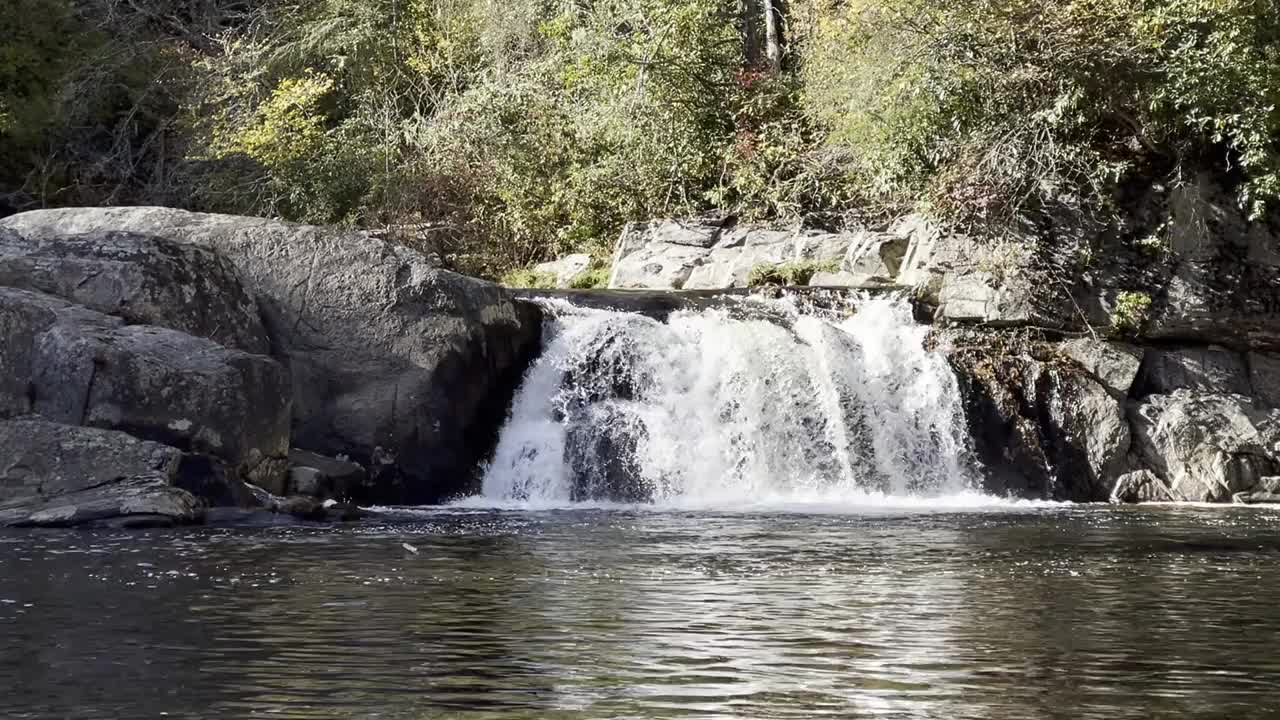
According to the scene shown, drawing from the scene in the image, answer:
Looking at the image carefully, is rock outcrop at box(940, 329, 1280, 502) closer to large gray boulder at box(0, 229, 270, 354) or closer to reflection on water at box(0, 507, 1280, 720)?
reflection on water at box(0, 507, 1280, 720)

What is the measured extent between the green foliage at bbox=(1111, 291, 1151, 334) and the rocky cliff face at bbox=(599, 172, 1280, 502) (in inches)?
0.8

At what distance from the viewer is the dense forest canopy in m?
22.6

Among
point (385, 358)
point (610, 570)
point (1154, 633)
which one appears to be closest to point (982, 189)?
point (385, 358)

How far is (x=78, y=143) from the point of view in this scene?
35.0 m

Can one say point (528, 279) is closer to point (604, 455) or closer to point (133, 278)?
point (604, 455)

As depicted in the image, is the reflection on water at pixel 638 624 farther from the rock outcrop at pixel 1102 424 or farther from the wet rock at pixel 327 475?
the rock outcrop at pixel 1102 424

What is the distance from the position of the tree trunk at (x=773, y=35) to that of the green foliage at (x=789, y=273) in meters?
6.03

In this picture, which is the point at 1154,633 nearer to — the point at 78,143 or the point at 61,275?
the point at 61,275

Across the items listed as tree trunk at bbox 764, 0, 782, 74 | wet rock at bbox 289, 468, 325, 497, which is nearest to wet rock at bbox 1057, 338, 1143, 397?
wet rock at bbox 289, 468, 325, 497

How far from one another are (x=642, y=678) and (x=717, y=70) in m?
24.9

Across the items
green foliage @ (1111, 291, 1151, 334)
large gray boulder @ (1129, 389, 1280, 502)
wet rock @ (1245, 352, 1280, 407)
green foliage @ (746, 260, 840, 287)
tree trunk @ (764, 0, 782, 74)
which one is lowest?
large gray boulder @ (1129, 389, 1280, 502)

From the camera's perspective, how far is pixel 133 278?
738 inches

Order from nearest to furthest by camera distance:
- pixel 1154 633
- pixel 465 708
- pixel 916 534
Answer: pixel 465 708 < pixel 1154 633 < pixel 916 534

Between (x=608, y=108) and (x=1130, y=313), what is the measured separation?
1198 cm
